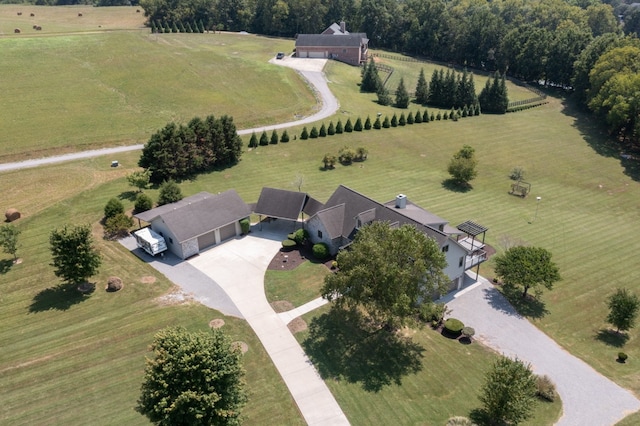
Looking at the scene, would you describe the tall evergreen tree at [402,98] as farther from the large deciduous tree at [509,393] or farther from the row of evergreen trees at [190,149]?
the large deciduous tree at [509,393]

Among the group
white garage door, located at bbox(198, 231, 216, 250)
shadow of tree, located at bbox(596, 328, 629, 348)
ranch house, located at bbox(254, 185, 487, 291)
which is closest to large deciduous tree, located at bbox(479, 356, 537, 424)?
ranch house, located at bbox(254, 185, 487, 291)

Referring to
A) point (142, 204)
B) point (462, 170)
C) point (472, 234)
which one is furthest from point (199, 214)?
point (462, 170)

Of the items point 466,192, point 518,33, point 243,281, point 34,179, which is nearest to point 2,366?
point 243,281

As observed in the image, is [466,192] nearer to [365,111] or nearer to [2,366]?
[365,111]

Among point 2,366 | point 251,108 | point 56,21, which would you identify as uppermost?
point 56,21

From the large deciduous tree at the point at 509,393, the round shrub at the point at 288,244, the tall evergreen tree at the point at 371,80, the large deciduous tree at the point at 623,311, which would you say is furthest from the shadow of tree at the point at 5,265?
the tall evergreen tree at the point at 371,80

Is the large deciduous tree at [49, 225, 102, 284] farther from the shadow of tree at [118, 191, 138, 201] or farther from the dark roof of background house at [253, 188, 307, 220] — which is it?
the dark roof of background house at [253, 188, 307, 220]

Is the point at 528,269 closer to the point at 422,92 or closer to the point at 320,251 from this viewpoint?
the point at 320,251
